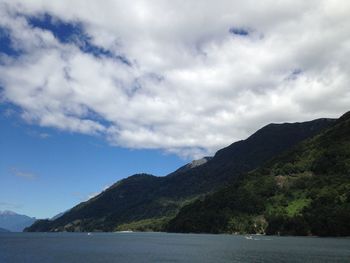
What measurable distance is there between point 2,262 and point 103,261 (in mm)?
35073

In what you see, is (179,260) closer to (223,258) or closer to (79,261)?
(223,258)

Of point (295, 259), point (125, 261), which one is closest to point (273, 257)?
point (295, 259)

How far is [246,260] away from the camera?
151 metres

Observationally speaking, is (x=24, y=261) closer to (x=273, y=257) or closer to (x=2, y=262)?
(x=2, y=262)

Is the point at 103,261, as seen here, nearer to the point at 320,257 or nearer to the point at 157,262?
the point at 157,262

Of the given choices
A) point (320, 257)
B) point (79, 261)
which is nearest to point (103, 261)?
point (79, 261)

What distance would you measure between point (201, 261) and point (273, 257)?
86.8 ft

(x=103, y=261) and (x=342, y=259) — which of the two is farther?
(x=103, y=261)

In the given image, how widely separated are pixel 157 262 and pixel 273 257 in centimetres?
4165

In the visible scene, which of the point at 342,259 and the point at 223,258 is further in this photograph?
the point at 223,258

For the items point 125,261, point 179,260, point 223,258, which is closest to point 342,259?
point 223,258

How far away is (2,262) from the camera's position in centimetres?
15475

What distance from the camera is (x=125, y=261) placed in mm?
155375

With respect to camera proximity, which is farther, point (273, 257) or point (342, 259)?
point (273, 257)
